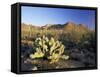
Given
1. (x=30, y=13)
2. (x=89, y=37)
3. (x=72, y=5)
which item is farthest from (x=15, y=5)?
(x=89, y=37)

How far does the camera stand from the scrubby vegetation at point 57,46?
2350 millimetres

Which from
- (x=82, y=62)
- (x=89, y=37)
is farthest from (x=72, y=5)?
(x=82, y=62)

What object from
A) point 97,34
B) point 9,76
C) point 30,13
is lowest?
point 9,76

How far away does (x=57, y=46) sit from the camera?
2467 millimetres

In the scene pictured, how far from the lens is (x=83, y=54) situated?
2578 mm

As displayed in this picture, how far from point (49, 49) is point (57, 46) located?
82mm

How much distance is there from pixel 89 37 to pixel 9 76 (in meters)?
0.81

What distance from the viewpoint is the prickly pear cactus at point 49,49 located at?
7.80 ft

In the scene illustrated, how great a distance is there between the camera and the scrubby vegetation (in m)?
2.35

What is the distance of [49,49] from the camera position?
2434 mm

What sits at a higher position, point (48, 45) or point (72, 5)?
point (72, 5)

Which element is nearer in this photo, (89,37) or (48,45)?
(48,45)

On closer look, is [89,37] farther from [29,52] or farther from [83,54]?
[29,52]

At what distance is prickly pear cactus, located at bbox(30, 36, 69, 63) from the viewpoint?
2.38m
